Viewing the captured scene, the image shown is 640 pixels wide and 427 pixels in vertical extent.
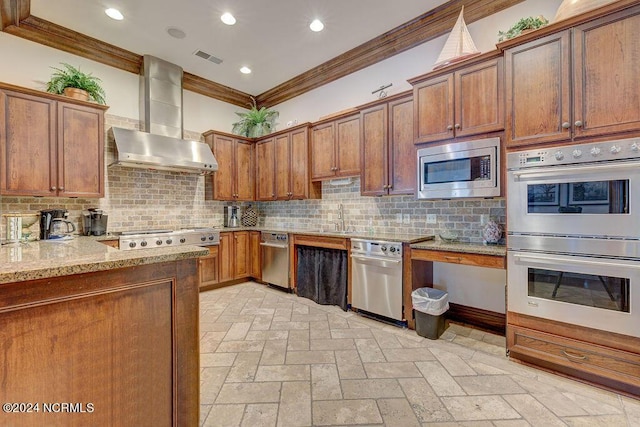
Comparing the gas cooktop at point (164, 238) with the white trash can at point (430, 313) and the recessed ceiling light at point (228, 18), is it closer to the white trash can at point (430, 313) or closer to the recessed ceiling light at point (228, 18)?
the recessed ceiling light at point (228, 18)

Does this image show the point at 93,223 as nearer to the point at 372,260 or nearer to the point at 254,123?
the point at 254,123

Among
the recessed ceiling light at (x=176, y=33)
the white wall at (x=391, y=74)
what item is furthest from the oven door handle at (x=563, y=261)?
the recessed ceiling light at (x=176, y=33)

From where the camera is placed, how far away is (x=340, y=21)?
126 inches

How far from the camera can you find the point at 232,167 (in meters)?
4.74

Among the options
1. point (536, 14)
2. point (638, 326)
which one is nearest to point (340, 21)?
point (536, 14)

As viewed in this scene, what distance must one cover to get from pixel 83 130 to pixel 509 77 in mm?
4459

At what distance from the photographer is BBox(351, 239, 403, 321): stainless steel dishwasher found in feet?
9.59

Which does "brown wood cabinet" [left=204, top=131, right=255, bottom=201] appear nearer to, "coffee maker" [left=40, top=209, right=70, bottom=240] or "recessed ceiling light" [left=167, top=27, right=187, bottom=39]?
"recessed ceiling light" [left=167, top=27, right=187, bottom=39]

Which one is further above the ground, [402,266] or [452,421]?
[402,266]

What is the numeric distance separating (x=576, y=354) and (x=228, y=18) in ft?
14.7

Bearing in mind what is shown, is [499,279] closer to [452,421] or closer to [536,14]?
[452,421]

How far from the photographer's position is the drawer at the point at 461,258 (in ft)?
7.71

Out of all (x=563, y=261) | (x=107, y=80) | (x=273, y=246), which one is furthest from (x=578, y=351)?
(x=107, y=80)

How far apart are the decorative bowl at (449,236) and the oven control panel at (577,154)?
1.00 meters
